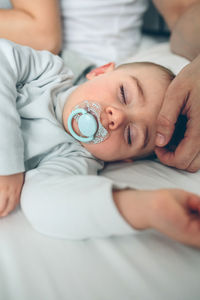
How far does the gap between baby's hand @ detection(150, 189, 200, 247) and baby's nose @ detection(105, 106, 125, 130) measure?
0.28 m

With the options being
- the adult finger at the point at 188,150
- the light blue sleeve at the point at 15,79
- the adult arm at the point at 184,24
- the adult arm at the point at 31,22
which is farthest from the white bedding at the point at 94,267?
the adult arm at the point at 184,24

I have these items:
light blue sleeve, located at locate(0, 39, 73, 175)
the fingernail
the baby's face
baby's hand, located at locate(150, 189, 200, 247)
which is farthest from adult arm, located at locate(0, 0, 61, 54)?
baby's hand, located at locate(150, 189, 200, 247)

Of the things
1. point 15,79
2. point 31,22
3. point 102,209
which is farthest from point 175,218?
point 31,22

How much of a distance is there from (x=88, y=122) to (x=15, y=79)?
9.9 inches

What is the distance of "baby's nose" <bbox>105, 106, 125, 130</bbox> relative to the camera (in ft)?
2.66

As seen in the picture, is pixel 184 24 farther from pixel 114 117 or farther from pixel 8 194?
pixel 8 194

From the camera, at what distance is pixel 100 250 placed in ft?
2.07

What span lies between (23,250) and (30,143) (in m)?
0.32

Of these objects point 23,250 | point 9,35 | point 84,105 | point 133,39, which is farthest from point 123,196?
point 133,39

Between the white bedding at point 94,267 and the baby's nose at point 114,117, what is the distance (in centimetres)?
29

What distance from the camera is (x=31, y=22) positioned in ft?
3.77

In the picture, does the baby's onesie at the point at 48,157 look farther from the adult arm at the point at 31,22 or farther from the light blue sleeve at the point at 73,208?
the adult arm at the point at 31,22

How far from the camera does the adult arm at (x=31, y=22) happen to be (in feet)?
3.73

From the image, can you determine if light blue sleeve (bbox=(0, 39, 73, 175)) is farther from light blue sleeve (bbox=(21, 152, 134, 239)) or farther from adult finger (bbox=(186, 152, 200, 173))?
adult finger (bbox=(186, 152, 200, 173))
